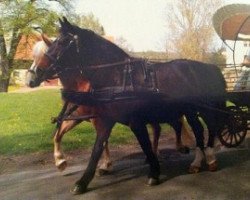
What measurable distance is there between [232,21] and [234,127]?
228cm

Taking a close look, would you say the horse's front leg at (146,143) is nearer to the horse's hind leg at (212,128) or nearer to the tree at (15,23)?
the horse's hind leg at (212,128)

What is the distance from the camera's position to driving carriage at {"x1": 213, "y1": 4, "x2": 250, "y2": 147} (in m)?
8.08

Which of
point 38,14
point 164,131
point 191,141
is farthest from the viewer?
point 38,14

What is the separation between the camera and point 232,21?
8914 millimetres

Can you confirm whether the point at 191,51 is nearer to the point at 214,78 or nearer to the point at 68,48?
the point at 214,78

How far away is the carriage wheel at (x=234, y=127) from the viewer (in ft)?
26.3

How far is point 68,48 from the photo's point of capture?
593 cm

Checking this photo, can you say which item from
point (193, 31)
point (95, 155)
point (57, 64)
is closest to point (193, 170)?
point (95, 155)

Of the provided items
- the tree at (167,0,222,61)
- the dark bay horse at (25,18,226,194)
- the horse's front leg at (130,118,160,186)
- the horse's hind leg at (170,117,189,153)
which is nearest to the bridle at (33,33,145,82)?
the dark bay horse at (25,18,226,194)

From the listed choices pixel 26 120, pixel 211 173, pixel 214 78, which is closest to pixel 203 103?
pixel 214 78

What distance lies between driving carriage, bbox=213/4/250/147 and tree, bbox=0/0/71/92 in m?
25.5

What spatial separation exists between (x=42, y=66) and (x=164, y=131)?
6259mm

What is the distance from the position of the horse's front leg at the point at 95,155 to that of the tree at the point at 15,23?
28018 millimetres

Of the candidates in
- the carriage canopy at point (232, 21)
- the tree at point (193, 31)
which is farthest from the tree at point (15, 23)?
the carriage canopy at point (232, 21)
